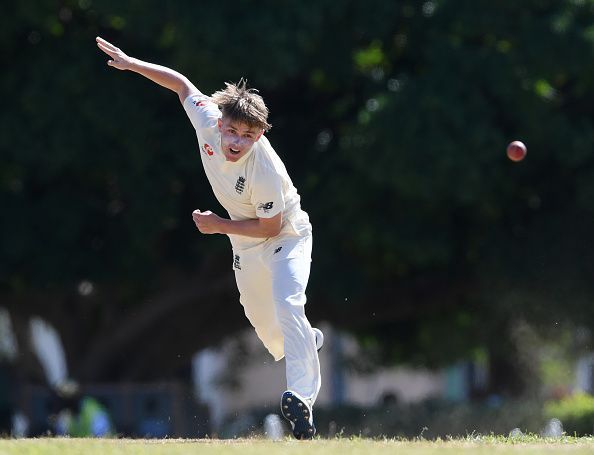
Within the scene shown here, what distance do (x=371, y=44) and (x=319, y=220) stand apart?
8.75 ft

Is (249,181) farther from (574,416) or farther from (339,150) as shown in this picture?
(574,416)

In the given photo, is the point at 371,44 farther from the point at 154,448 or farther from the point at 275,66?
the point at 154,448

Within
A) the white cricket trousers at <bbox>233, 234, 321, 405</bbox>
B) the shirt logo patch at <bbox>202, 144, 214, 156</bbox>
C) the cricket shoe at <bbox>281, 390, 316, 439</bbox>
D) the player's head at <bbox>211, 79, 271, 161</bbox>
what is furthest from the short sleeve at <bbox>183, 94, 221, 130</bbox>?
the cricket shoe at <bbox>281, 390, 316, 439</bbox>

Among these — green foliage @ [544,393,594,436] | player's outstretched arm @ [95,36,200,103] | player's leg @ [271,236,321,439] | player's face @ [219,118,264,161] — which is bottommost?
green foliage @ [544,393,594,436]

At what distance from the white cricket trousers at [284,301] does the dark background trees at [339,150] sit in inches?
330

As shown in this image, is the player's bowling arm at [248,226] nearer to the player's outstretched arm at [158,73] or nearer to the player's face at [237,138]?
the player's face at [237,138]

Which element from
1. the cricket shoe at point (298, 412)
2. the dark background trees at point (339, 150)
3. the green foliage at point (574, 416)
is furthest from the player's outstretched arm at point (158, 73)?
the green foliage at point (574, 416)

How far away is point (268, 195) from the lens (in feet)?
24.8

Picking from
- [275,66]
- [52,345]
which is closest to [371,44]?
[275,66]

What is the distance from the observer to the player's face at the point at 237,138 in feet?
24.3

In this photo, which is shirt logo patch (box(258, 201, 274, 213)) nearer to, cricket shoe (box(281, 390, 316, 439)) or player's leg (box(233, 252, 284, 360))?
player's leg (box(233, 252, 284, 360))

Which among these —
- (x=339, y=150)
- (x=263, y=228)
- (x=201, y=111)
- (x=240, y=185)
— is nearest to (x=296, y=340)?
(x=263, y=228)

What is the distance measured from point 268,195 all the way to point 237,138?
0.39 m

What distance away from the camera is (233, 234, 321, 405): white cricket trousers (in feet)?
24.8
